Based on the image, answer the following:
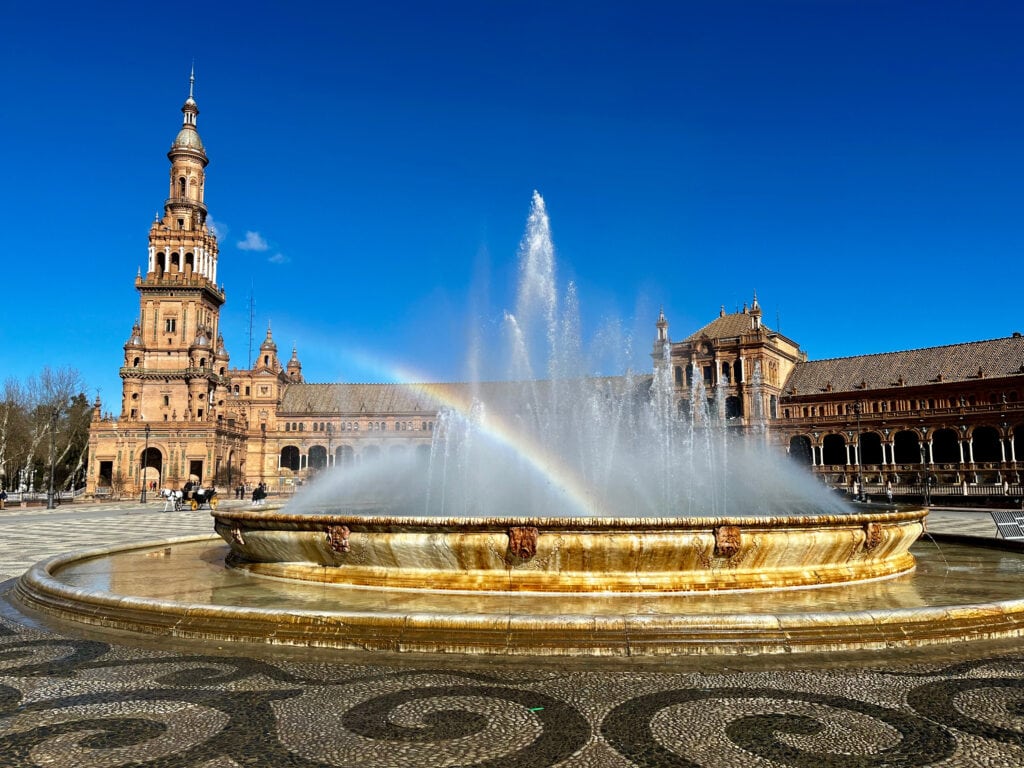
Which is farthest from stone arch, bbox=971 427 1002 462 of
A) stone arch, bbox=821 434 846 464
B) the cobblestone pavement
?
the cobblestone pavement

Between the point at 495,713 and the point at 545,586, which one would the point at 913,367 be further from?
the point at 495,713

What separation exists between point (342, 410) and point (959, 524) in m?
75.7

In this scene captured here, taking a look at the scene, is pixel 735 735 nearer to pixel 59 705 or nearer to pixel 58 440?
pixel 59 705

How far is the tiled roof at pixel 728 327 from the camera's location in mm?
73469

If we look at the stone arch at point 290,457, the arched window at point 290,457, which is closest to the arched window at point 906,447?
the stone arch at point 290,457

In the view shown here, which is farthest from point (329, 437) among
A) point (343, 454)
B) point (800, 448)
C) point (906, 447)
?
point (906, 447)

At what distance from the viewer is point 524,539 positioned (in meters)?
7.92

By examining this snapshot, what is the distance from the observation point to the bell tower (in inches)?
2781

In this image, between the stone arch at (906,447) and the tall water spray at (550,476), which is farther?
the stone arch at (906,447)

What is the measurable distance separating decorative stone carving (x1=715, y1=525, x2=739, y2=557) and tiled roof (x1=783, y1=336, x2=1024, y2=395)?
62.8 metres

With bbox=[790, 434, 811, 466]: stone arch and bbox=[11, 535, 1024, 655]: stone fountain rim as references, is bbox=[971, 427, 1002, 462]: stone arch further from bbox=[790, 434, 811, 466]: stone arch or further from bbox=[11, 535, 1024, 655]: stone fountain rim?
bbox=[11, 535, 1024, 655]: stone fountain rim

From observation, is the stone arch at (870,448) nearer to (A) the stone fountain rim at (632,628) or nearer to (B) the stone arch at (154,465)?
(A) the stone fountain rim at (632,628)

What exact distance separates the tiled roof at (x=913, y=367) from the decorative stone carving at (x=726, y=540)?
6284 cm

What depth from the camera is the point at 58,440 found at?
68.4 metres
